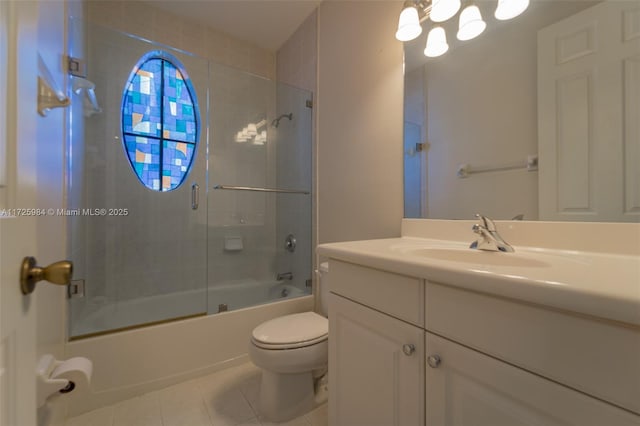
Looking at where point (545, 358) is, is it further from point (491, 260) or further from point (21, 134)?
point (21, 134)

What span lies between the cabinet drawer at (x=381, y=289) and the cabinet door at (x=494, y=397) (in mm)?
80

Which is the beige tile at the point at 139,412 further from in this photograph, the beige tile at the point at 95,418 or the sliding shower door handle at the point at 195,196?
the sliding shower door handle at the point at 195,196

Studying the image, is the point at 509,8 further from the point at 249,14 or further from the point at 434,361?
the point at 249,14

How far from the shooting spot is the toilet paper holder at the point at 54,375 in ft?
2.06

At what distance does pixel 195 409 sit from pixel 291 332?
1.98ft

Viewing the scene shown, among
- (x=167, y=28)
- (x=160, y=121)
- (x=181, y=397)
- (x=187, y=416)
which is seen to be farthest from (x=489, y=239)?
(x=167, y=28)

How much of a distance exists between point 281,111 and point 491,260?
201 centimetres

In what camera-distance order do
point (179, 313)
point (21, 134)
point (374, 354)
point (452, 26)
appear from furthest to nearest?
point (179, 313)
point (452, 26)
point (374, 354)
point (21, 134)

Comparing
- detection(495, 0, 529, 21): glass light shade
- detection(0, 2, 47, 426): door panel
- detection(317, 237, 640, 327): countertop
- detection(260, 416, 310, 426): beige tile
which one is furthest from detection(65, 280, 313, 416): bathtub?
detection(495, 0, 529, 21): glass light shade

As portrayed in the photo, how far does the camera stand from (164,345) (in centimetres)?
144

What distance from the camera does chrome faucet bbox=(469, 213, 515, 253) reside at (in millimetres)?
866

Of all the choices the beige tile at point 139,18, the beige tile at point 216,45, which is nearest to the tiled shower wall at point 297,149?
the beige tile at point 216,45

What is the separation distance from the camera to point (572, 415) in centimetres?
43

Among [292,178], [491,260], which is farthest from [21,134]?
[292,178]
